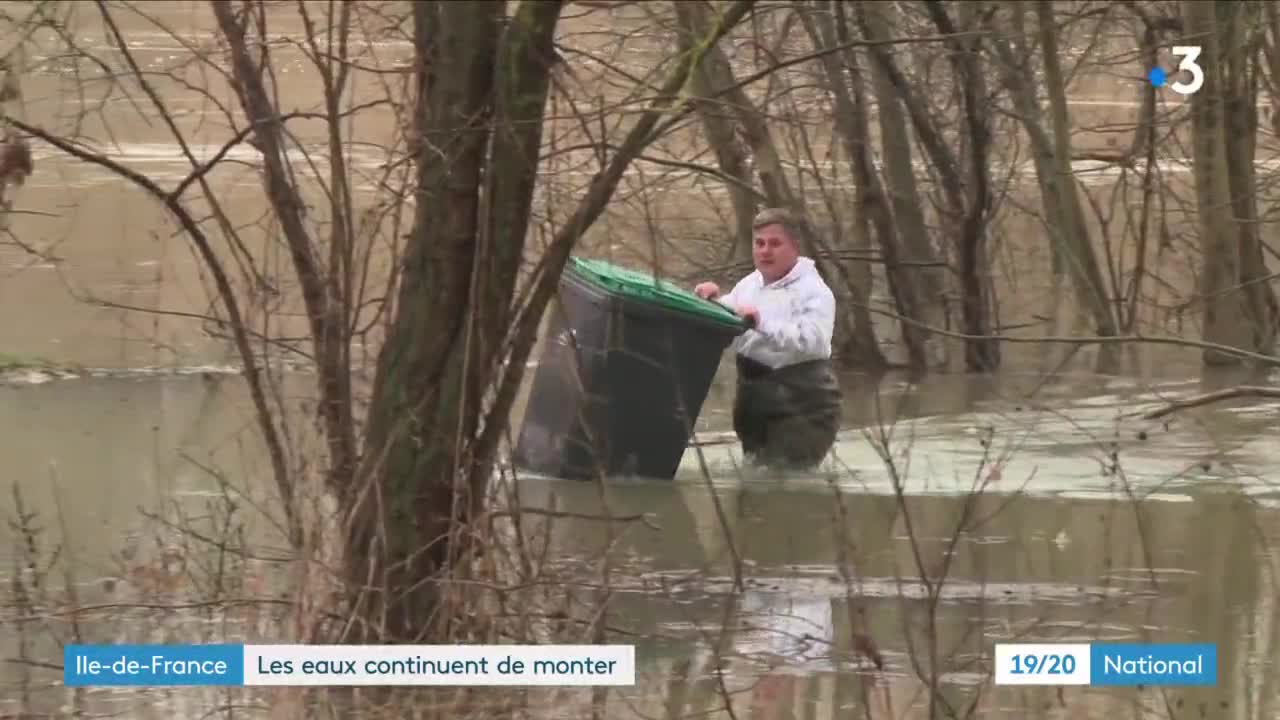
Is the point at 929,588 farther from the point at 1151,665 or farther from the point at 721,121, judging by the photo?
the point at 721,121

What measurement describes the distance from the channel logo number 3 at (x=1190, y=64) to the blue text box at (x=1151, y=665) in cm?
672

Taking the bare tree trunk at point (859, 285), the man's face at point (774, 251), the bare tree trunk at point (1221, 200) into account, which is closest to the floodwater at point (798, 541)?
the man's face at point (774, 251)

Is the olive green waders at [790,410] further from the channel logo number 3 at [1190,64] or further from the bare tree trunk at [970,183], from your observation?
the channel logo number 3 at [1190,64]

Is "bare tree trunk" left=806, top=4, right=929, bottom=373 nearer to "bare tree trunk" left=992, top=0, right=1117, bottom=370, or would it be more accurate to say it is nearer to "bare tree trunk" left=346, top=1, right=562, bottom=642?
"bare tree trunk" left=992, top=0, right=1117, bottom=370

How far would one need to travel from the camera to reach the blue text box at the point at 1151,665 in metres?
5.74

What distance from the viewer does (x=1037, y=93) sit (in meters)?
13.3

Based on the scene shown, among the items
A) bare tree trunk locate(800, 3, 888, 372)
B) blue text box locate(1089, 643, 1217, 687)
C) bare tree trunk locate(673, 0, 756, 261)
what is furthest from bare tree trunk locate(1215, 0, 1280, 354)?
blue text box locate(1089, 643, 1217, 687)

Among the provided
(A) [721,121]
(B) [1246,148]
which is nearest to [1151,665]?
(A) [721,121]

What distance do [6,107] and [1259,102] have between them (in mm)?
8762

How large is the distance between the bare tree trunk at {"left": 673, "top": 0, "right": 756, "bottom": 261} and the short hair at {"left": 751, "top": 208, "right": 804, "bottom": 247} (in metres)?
0.11

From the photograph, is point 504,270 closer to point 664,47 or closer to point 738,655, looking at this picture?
point 738,655

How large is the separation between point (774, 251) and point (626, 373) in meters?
0.84

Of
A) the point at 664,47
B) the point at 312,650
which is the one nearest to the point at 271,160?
the point at 312,650

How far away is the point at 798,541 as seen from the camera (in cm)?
770
